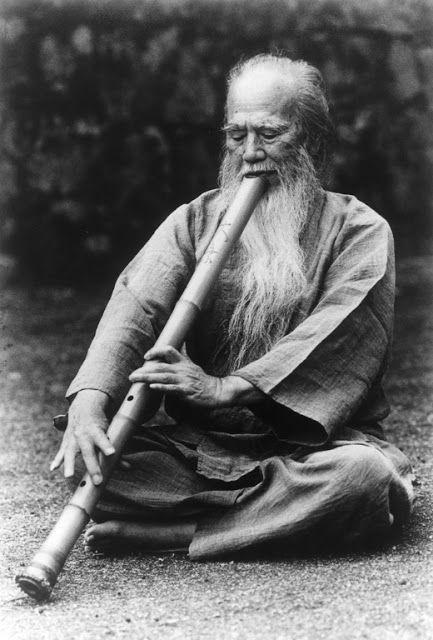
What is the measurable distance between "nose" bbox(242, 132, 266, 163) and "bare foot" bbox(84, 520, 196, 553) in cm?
122

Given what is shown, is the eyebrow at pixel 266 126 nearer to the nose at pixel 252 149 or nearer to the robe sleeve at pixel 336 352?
the nose at pixel 252 149

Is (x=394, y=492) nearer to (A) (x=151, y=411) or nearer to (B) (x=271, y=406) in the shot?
(B) (x=271, y=406)

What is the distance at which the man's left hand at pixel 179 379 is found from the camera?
10.5ft

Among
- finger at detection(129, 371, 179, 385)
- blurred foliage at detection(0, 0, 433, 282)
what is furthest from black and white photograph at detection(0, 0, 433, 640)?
blurred foliage at detection(0, 0, 433, 282)

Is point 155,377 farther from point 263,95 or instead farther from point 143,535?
point 263,95

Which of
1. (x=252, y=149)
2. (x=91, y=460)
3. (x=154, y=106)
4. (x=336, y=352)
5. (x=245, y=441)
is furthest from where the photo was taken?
(x=154, y=106)

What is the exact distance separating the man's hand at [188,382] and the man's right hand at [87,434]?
6.5 inches

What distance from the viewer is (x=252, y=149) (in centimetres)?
361

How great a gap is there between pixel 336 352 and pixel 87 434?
0.81m

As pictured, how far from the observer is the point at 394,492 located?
3363 millimetres

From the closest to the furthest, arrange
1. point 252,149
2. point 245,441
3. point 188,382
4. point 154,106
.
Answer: point 188,382 < point 245,441 < point 252,149 < point 154,106

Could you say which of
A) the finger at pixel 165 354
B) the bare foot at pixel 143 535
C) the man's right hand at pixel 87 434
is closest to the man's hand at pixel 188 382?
the finger at pixel 165 354

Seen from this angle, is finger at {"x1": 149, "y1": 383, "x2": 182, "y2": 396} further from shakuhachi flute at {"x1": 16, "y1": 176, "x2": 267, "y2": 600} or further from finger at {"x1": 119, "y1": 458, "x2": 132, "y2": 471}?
finger at {"x1": 119, "y1": 458, "x2": 132, "y2": 471}

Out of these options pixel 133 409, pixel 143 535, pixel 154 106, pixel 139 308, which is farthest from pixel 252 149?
pixel 154 106
